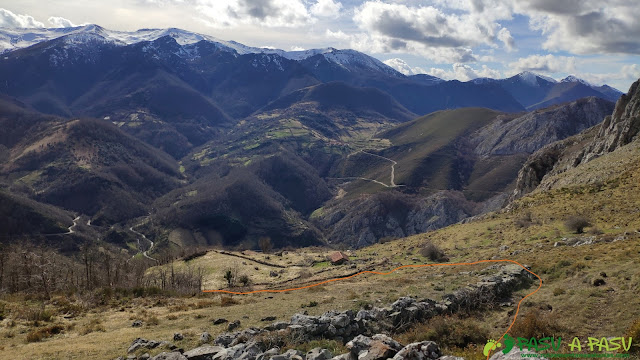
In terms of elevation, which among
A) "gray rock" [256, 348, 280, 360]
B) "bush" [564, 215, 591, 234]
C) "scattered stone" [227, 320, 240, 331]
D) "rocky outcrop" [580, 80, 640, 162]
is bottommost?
"scattered stone" [227, 320, 240, 331]

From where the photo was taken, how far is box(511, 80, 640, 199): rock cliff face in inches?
3718

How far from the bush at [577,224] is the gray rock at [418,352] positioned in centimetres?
4351

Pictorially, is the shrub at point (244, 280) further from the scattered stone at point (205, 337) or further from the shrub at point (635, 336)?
the shrub at point (635, 336)

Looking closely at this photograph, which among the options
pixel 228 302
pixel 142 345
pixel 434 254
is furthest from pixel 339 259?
pixel 142 345

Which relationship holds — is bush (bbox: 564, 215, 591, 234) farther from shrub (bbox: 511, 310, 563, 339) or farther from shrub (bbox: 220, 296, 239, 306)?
shrub (bbox: 220, 296, 239, 306)

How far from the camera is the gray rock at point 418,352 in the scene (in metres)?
19.1

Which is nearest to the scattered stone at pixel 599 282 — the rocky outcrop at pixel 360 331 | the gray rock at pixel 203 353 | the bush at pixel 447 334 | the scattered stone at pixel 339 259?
the rocky outcrop at pixel 360 331

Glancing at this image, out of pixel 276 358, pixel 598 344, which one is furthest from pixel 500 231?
pixel 276 358

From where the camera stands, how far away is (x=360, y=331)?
26.7 meters

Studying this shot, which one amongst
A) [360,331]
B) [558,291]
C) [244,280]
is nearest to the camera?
[360,331]

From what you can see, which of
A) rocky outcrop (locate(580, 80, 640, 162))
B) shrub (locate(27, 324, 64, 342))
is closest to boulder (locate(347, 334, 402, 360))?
shrub (locate(27, 324, 64, 342))

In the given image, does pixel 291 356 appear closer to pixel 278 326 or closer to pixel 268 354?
pixel 268 354

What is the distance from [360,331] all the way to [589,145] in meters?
112

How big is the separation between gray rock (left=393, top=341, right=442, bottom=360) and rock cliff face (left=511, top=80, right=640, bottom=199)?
3862 inches
